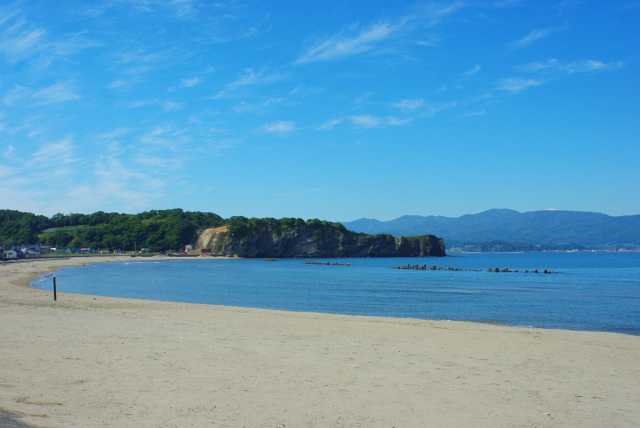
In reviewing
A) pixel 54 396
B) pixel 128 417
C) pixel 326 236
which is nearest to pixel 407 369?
pixel 128 417

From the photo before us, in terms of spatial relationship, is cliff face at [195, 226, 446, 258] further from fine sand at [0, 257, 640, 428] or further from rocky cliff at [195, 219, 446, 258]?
fine sand at [0, 257, 640, 428]

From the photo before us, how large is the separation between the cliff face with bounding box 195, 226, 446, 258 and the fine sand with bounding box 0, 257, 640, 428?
163 metres

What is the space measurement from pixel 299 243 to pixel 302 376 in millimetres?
178238

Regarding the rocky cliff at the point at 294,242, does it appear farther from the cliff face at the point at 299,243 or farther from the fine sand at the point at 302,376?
the fine sand at the point at 302,376

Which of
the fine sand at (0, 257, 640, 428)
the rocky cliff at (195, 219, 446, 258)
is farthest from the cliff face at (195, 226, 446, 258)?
the fine sand at (0, 257, 640, 428)

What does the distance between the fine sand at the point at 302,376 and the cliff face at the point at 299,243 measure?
16302cm

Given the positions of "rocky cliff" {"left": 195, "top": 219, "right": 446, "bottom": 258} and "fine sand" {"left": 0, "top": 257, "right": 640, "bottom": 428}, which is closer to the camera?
"fine sand" {"left": 0, "top": 257, "right": 640, "bottom": 428}

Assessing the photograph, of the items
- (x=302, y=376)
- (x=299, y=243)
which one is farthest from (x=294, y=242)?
(x=302, y=376)

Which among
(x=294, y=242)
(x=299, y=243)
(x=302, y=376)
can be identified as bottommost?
(x=302, y=376)

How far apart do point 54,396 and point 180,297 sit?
112ft

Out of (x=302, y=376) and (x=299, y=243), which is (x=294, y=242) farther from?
(x=302, y=376)

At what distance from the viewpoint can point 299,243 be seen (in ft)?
625

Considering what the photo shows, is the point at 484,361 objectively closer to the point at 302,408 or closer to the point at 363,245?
the point at 302,408

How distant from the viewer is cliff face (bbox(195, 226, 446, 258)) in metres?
184
